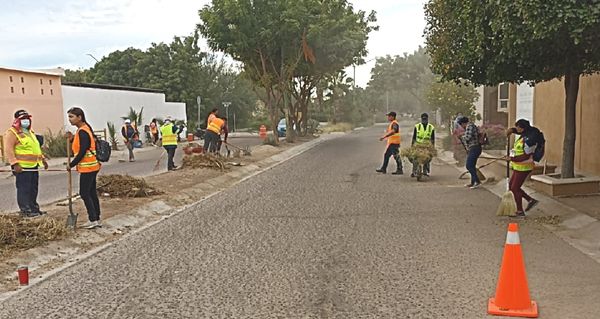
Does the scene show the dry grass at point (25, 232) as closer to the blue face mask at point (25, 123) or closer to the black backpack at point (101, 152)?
the black backpack at point (101, 152)

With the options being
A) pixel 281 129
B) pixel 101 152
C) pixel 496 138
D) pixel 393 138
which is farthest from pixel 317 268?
pixel 281 129

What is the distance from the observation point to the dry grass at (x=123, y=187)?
12.4 m

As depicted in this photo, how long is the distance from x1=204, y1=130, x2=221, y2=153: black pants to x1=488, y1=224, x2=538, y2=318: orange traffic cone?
14.3 m

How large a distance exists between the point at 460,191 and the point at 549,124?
4658 mm

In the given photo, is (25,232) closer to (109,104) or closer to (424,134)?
(424,134)

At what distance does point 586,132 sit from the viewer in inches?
555

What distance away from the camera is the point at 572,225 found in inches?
363

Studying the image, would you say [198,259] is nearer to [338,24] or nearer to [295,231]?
[295,231]

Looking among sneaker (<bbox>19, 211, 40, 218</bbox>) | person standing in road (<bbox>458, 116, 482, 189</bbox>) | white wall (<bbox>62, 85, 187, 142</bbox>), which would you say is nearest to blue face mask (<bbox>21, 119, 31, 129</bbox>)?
sneaker (<bbox>19, 211, 40, 218</bbox>)

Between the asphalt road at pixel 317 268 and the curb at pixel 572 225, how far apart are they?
21 centimetres

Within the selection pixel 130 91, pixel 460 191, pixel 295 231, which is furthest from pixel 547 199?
pixel 130 91

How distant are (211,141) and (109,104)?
16.6 metres

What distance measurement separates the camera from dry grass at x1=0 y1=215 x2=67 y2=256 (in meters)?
7.87

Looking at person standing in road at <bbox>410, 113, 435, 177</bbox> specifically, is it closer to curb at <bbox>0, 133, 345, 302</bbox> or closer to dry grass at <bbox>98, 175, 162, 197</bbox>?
curb at <bbox>0, 133, 345, 302</bbox>
